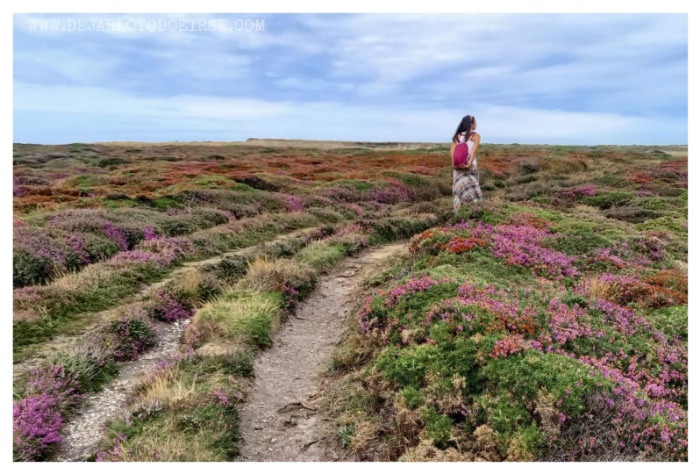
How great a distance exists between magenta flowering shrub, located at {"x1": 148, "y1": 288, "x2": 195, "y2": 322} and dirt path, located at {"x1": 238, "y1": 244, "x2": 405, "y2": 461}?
287cm

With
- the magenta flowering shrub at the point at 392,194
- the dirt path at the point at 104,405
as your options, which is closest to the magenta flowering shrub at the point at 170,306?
the dirt path at the point at 104,405

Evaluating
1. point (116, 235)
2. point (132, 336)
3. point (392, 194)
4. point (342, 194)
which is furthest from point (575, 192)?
point (132, 336)

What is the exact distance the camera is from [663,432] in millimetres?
5953

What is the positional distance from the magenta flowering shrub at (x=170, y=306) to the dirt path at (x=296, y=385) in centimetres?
287

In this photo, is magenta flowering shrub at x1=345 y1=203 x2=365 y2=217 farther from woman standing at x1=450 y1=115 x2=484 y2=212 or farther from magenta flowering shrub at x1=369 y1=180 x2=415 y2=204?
woman standing at x1=450 y1=115 x2=484 y2=212

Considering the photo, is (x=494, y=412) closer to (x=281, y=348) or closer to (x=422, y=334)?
(x=422, y=334)

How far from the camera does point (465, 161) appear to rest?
→ 57.0ft

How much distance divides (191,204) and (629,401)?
24.5 metres

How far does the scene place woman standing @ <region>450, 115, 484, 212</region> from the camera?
→ 16953 millimetres

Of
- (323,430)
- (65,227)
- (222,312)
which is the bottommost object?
(323,430)

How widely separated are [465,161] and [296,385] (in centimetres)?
1143

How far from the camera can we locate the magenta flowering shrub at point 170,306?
1179cm

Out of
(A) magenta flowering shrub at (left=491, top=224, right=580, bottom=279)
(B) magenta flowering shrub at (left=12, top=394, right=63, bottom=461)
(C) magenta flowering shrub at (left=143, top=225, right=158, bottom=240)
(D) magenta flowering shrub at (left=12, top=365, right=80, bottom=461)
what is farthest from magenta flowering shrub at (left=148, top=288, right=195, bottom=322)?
(A) magenta flowering shrub at (left=491, top=224, right=580, bottom=279)

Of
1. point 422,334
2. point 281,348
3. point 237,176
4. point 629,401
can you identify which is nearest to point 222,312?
point 281,348
